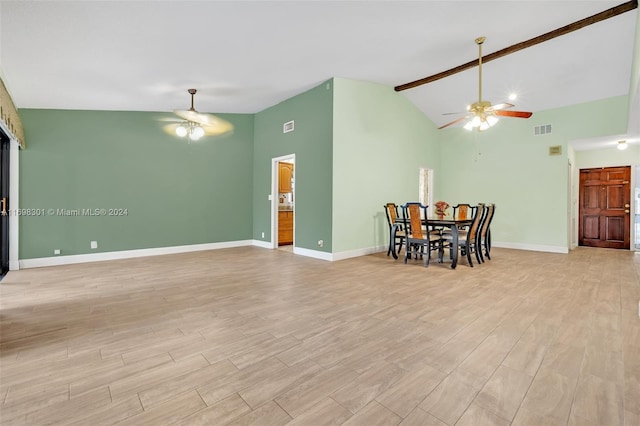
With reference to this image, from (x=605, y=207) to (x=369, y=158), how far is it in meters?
6.08

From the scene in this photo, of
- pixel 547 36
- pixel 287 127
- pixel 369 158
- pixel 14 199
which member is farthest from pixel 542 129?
pixel 14 199

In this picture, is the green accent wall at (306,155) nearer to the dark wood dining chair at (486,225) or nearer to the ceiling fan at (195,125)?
the ceiling fan at (195,125)

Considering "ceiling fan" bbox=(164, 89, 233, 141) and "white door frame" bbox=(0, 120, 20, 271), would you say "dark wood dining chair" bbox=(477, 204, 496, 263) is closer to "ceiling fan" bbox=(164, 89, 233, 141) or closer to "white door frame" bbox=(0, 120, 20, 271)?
"ceiling fan" bbox=(164, 89, 233, 141)

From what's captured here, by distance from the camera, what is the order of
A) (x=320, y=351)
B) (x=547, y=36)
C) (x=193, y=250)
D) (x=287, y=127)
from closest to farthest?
(x=320, y=351)
(x=547, y=36)
(x=287, y=127)
(x=193, y=250)

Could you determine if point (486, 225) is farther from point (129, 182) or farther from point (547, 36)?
point (129, 182)

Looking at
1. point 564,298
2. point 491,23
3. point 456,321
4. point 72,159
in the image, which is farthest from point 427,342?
point 72,159

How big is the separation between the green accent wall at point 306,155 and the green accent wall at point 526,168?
4334mm

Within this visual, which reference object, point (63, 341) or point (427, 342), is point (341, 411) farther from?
point (63, 341)

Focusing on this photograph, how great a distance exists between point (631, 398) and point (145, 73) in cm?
572

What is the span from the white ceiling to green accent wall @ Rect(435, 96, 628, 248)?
493 millimetres

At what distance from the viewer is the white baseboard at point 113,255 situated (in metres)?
5.11

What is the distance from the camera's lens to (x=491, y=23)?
403cm

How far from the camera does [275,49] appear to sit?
411 centimetres

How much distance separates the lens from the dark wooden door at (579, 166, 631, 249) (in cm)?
711
